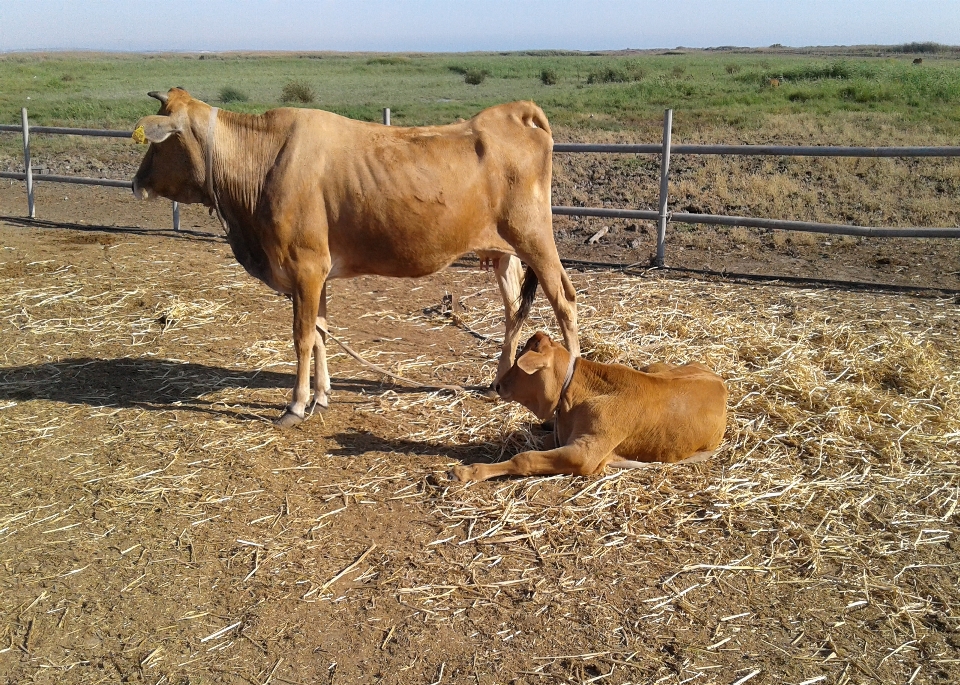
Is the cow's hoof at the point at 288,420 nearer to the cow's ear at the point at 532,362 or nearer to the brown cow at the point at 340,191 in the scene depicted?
the brown cow at the point at 340,191

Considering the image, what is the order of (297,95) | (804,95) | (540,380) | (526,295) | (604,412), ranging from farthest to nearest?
(297,95), (804,95), (526,295), (540,380), (604,412)

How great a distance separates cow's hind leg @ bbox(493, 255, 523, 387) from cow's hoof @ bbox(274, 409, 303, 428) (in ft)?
4.91

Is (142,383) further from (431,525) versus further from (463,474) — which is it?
(431,525)

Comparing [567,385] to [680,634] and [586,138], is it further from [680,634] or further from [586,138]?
[586,138]

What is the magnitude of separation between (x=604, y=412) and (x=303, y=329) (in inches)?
85.7

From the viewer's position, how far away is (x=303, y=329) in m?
5.64

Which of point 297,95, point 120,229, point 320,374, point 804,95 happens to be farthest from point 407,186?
point 297,95

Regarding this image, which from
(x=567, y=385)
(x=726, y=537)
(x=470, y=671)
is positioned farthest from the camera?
(x=567, y=385)

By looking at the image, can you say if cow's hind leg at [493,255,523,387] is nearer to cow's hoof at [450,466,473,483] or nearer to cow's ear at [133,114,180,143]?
cow's hoof at [450,466,473,483]

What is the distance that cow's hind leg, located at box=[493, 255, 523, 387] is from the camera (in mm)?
6281

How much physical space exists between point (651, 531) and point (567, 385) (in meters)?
1.03

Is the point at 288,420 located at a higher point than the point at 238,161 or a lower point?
lower

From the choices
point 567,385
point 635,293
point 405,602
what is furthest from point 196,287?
point 405,602

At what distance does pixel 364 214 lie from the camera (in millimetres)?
5535
